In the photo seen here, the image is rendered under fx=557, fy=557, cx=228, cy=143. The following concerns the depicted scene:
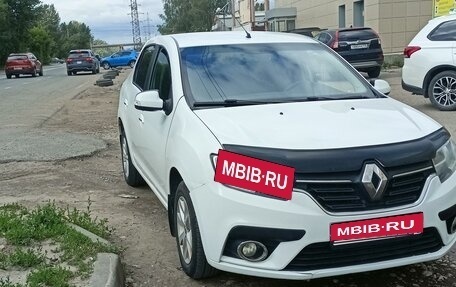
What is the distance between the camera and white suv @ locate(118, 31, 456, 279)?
3117mm

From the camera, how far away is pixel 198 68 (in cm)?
455

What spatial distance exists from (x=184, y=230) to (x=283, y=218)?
96 centimetres

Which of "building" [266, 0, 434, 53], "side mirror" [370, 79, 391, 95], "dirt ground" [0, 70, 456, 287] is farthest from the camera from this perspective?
"building" [266, 0, 434, 53]

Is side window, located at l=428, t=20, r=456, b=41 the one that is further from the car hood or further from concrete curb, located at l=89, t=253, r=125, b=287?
concrete curb, located at l=89, t=253, r=125, b=287

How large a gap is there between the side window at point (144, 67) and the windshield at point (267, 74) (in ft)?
3.01

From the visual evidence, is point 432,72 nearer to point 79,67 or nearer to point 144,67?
point 144,67

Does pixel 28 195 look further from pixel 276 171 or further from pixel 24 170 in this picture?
pixel 276 171

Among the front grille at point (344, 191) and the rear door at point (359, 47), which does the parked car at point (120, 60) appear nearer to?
the rear door at point (359, 47)

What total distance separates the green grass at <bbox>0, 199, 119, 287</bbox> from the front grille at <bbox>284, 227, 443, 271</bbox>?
4.67ft

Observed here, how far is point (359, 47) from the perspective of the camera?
17500 millimetres

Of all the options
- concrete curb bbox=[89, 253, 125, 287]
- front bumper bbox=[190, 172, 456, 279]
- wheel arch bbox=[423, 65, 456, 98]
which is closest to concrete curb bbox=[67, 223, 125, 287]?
concrete curb bbox=[89, 253, 125, 287]

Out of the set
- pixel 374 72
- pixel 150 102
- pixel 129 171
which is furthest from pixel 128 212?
pixel 374 72

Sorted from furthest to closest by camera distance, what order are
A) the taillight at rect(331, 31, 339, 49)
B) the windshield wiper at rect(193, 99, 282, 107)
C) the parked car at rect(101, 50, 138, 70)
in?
the parked car at rect(101, 50, 138, 70), the taillight at rect(331, 31, 339, 49), the windshield wiper at rect(193, 99, 282, 107)

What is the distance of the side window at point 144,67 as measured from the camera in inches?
219
